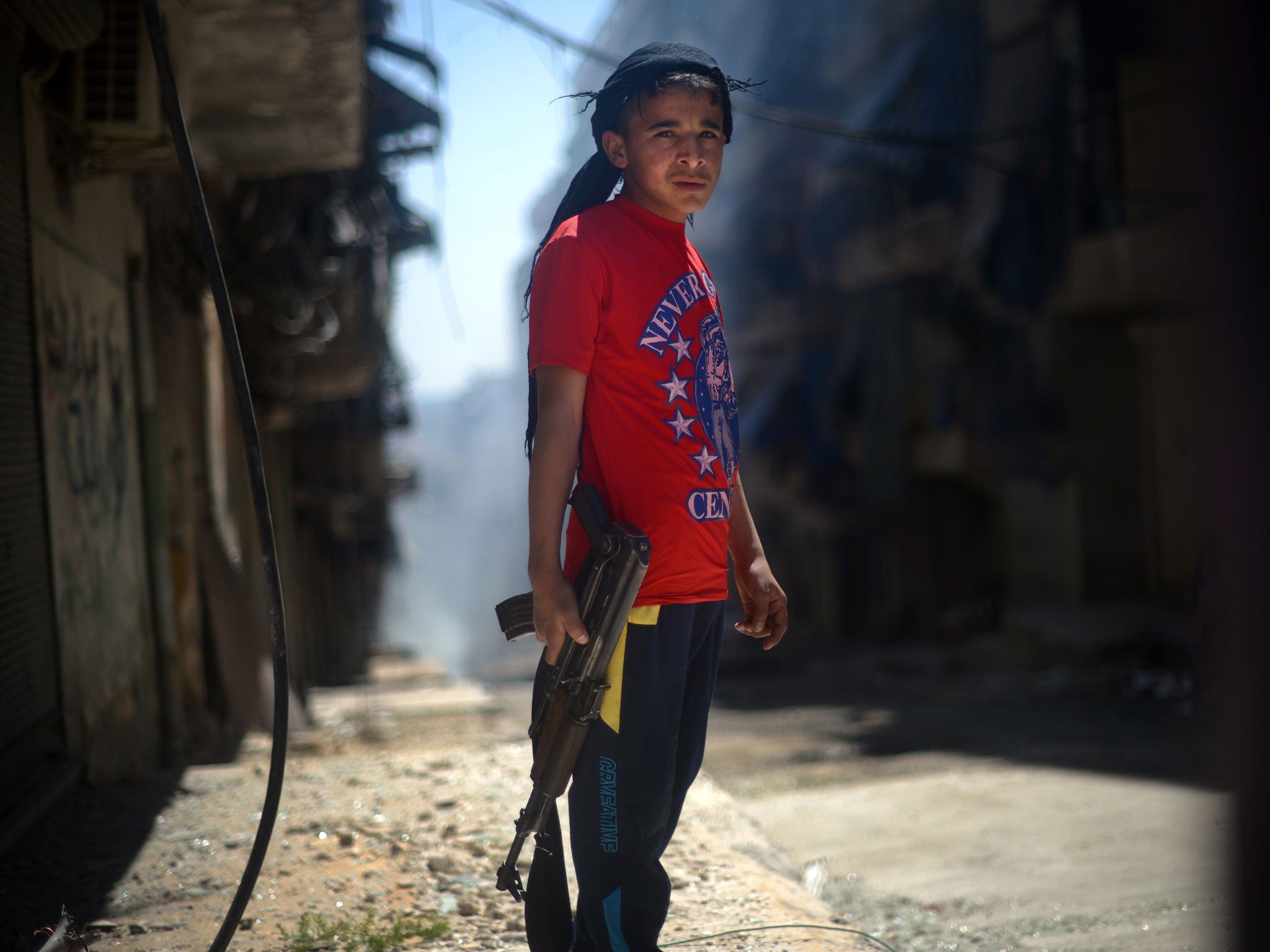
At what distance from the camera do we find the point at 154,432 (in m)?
5.19

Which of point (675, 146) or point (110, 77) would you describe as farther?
point (110, 77)

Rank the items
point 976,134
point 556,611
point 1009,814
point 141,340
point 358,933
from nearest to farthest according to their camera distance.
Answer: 1. point 556,611
2. point 358,933
3. point 1009,814
4. point 141,340
5. point 976,134

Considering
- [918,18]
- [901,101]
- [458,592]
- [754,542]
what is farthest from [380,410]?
[458,592]

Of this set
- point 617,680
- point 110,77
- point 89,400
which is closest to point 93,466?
point 89,400

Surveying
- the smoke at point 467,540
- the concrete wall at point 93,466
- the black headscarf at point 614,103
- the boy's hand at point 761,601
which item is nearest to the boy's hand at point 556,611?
the black headscarf at point 614,103

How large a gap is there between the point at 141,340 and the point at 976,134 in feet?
34.9

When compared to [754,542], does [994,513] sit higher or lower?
lower

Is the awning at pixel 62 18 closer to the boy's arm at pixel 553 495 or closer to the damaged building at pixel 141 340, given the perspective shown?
the damaged building at pixel 141 340

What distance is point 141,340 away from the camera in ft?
17.1

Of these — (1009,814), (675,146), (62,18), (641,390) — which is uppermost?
(62,18)

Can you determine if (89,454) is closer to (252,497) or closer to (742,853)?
(252,497)

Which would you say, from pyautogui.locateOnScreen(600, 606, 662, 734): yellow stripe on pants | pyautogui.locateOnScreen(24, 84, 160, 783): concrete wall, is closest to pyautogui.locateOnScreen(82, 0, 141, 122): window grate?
pyautogui.locateOnScreen(24, 84, 160, 783): concrete wall

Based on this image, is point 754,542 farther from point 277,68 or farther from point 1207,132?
point 1207,132

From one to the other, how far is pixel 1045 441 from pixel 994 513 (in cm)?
342
